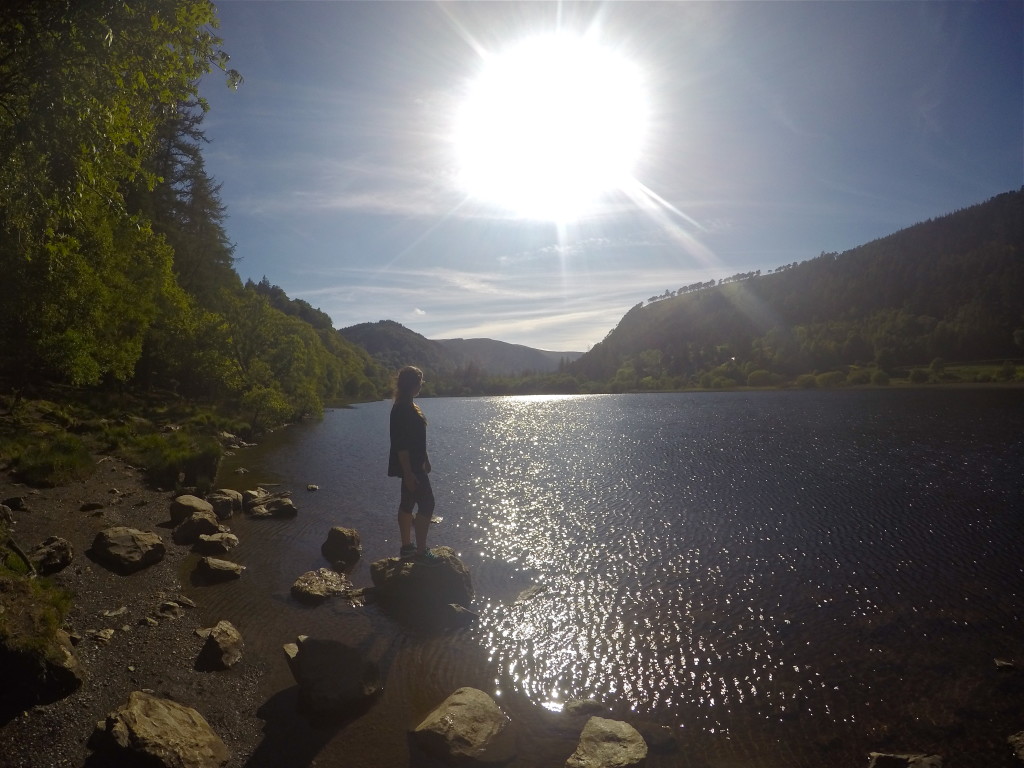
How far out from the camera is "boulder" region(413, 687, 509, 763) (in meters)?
6.24

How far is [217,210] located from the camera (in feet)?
171

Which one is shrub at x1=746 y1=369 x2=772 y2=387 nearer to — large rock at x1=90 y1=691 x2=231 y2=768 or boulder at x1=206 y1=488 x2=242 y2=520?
boulder at x1=206 y1=488 x2=242 y2=520

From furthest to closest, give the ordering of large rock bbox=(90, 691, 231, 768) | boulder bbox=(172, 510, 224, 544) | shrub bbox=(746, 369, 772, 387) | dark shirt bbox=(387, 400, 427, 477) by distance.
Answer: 1. shrub bbox=(746, 369, 772, 387)
2. boulder bbox=(172, 510, 224, 544)
3. dark shirt bbox=(387, 400, 427, 477)
4. large rock bbox=(90, 691, 231, 768)

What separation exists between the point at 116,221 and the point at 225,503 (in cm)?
1395

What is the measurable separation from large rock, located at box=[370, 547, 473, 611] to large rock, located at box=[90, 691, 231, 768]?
4406 mm

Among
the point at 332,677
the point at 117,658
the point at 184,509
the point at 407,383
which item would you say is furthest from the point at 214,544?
the point at 332,677

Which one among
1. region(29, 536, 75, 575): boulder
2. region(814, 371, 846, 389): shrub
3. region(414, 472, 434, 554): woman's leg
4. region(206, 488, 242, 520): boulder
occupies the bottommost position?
region(206, 488, 242, 520): boulder

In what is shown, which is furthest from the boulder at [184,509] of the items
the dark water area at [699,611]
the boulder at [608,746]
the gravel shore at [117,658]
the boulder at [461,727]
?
the boulder at [608,746]

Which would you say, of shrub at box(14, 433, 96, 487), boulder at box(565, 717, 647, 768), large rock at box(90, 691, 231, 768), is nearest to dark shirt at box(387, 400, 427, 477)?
large rock at box(90, 691, 231, 768)

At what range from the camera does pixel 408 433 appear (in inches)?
392

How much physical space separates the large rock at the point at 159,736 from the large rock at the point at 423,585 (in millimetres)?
4406

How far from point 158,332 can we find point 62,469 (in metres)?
22.8

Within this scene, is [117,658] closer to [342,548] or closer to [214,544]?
[214,544]

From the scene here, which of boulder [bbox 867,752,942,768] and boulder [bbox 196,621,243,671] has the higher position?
boulder [bbox 196,621,243,671]
